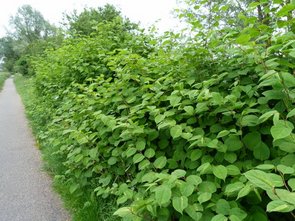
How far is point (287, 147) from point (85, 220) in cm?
215

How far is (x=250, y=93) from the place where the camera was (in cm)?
184

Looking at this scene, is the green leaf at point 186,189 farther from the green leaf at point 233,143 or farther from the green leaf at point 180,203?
the green leaf at point 233,143

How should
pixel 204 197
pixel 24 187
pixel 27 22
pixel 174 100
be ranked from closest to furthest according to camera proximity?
1. pixel 204 197
2. pixel 174 100
3. pixel 24 187
4. pixel 27 22

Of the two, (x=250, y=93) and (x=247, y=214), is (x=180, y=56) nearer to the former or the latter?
(x=250, y=93)

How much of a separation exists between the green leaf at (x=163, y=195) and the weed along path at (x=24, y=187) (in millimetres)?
1890

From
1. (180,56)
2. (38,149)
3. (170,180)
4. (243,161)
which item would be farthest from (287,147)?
(38,149)

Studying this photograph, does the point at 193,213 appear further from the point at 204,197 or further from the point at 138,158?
the point at 138,158

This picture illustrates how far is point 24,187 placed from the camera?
12.6 ft

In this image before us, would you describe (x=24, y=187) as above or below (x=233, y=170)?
below

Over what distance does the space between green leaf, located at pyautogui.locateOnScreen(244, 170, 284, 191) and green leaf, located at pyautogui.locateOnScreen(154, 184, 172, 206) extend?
462 millimetres

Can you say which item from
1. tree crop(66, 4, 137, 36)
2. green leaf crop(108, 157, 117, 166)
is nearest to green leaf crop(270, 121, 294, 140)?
green leaf crop(108, 157, 117, 166)

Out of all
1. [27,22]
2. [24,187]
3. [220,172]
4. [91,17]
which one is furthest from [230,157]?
[27,22]

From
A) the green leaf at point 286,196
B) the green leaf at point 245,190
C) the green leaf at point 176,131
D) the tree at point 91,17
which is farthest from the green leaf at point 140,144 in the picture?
the tree at point 91,17

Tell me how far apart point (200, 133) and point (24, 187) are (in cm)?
298
